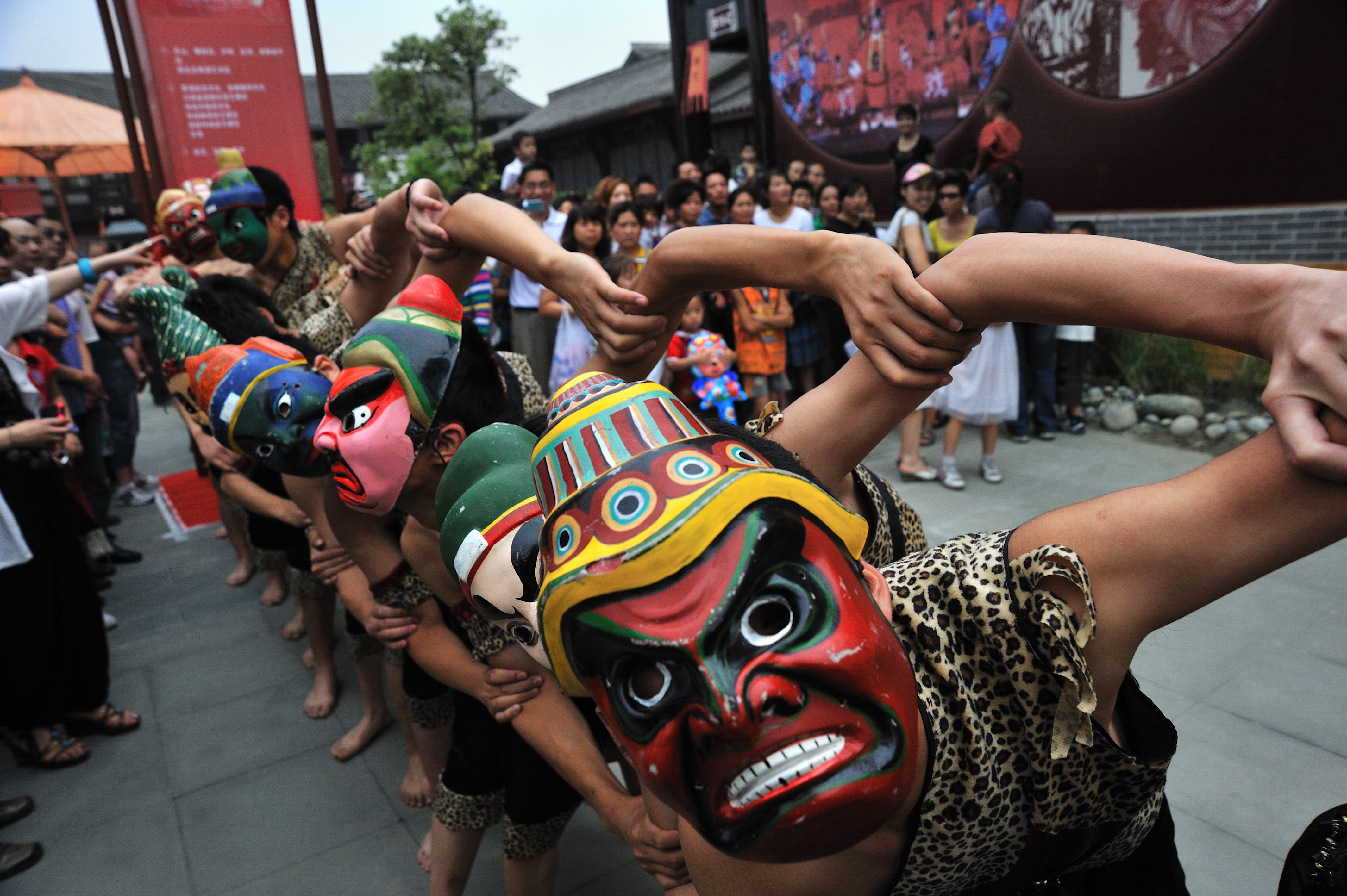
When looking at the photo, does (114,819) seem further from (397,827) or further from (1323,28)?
(1323,28)

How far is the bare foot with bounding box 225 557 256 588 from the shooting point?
4957 mm

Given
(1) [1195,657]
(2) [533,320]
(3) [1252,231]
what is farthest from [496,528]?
(3) [1252,231]

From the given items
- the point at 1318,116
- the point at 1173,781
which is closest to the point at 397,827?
the point at 1173,781

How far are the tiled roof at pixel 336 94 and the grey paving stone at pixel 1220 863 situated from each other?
2743cm

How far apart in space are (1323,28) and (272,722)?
24.9ft

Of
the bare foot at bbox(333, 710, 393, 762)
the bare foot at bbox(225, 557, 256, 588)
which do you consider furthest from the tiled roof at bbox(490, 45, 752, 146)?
the bare foot at bbox(333, 710, 393, 762)

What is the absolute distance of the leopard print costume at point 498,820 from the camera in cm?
200

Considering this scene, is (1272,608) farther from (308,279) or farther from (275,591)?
(275,591)

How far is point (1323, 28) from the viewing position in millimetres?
5363

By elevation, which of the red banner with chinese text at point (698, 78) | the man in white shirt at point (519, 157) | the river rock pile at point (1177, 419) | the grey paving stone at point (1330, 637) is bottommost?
the grey paving stone at point (1330, 637)

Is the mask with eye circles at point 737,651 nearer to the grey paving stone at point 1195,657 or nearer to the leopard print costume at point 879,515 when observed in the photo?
the leopard print costume at point 879,515

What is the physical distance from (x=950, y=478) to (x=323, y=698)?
3837 mm

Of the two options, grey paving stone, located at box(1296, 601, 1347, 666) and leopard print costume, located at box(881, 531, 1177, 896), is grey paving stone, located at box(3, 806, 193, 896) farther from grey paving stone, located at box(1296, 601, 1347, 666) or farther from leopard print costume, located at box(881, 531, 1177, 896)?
grey paving stone, located at box(1296, 601, 1347, 666)

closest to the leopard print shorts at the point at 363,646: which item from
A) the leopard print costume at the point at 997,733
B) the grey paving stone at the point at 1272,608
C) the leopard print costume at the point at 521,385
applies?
the leopard print costume at the point at 521,385
